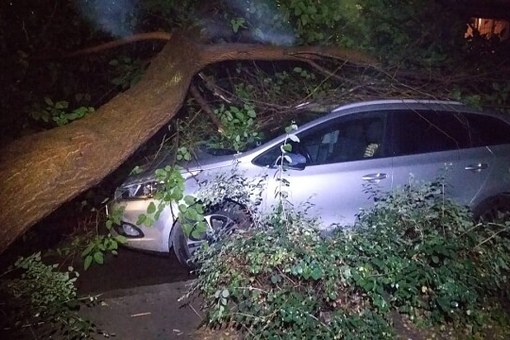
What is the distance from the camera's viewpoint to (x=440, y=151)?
234 inches

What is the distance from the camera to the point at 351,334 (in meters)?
3.81

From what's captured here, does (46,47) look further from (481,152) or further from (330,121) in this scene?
(481,152)

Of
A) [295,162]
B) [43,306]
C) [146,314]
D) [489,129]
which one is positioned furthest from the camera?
[489,129]

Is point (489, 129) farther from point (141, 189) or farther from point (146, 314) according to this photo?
point (146, 314)

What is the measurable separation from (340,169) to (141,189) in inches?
83.0

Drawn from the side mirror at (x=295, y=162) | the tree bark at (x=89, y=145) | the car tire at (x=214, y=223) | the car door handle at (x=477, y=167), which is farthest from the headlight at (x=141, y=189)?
the car door handle at (x=477, y=167)

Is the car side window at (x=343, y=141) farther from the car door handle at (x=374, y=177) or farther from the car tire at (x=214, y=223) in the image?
the car tire at (x=214, y=223)

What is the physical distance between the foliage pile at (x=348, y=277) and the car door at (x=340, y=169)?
3.46ft

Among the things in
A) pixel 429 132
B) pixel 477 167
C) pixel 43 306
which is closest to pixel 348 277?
pixel 43 306

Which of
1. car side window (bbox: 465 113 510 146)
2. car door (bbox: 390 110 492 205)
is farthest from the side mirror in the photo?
car side window (bbox: 465 113 510 146)

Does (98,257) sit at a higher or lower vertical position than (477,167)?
lower

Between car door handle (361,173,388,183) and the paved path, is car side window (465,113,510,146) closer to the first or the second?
car door handle (361,173,388,183)

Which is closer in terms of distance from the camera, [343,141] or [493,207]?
[343,141]

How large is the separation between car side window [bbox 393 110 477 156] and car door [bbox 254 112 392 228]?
0.25m
